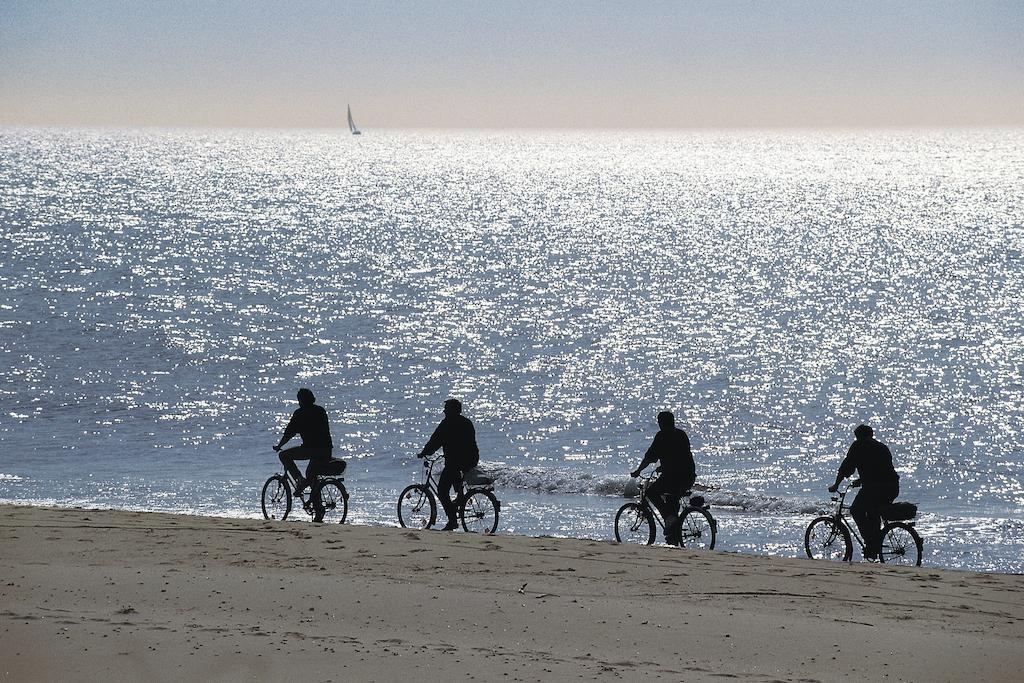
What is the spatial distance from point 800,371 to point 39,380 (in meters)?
26.8

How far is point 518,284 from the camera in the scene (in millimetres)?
73812

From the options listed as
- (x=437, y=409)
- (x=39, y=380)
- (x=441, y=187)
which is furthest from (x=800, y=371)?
(x=441, y=187)

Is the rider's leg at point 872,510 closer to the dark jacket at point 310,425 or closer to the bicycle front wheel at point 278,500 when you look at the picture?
Result: the dark jacket at point 310,425

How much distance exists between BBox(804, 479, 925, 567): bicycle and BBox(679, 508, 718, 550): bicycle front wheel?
1.23 m

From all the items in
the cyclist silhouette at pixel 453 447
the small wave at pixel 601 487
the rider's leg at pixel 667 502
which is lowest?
the small wave at pixel 601 487

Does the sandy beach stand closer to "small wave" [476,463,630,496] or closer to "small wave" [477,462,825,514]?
"small wave" [477,462,825,514]

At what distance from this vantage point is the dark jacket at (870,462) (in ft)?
45.6

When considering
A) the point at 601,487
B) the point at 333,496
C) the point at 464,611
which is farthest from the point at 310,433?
the point at 601,487

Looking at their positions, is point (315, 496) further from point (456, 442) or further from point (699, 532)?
point (699, 532)

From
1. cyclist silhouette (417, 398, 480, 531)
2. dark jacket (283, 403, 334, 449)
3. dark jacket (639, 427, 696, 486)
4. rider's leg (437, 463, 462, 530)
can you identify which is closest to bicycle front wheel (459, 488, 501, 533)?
rider's leg (437, 463, 462, 530)

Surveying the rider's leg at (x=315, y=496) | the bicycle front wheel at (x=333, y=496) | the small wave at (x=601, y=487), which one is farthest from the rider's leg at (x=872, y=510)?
the small wave at (x=601, y=487)

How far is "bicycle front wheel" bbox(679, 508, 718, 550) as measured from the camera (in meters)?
15.0

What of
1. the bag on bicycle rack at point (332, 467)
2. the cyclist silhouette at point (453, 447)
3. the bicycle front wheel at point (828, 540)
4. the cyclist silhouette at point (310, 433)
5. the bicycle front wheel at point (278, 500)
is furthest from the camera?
the bicycle front wheel at point (278, 500)

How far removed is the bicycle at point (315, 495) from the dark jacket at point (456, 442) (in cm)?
166
